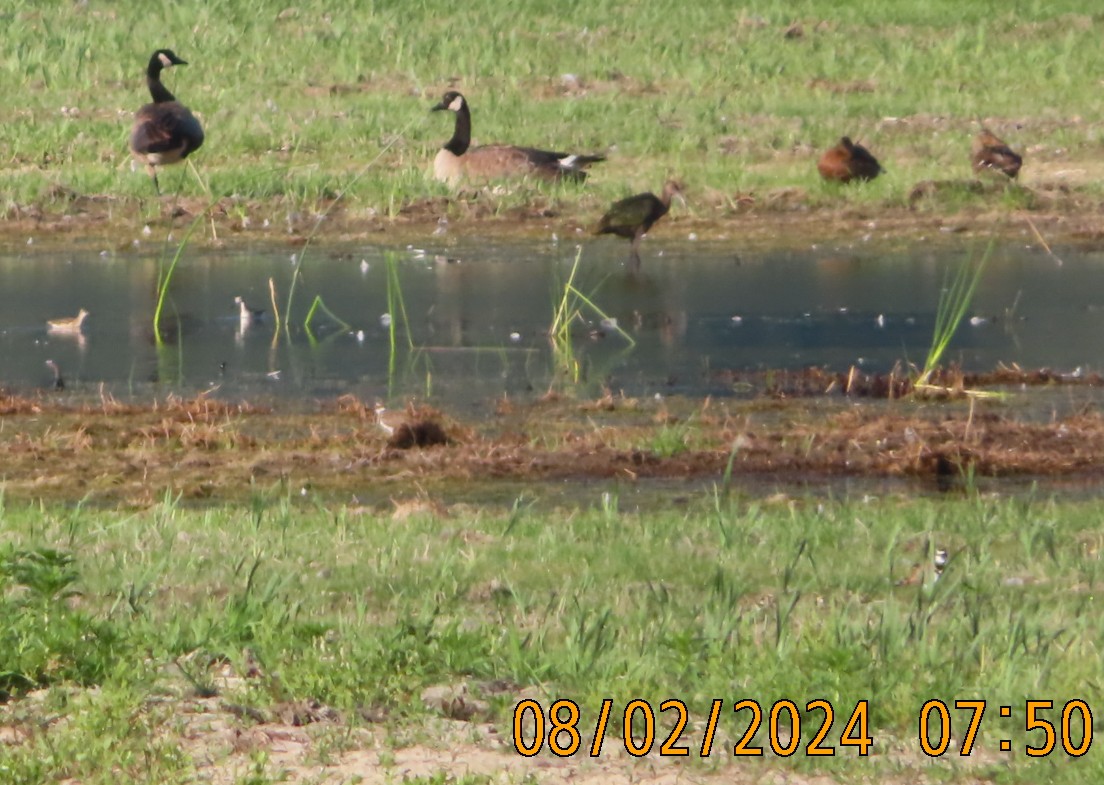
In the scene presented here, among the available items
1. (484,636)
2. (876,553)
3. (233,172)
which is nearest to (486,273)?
(233,172)

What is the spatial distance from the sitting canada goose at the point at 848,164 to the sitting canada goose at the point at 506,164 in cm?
207

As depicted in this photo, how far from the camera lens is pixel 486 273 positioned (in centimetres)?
1505

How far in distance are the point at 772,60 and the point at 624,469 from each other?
14977 mm

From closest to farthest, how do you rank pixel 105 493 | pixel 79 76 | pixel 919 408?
pixel 105 493 < pixel 919 408 < pixel 79 76

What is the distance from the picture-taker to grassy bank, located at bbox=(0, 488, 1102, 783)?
4797 millimetres

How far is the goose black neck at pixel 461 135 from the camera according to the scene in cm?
1784

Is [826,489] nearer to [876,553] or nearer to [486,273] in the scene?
[876,553]

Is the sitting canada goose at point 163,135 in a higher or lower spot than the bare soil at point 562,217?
higher

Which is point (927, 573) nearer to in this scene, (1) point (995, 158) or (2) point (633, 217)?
(2) point (633, 217)

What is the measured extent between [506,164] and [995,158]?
4.36 metres

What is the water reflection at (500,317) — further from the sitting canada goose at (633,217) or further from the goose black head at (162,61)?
the goose black head at (162,61)

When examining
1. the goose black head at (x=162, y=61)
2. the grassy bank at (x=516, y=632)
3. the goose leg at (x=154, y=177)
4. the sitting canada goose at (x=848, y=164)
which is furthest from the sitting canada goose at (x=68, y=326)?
the sitting canada goose at (x=848, y=164)

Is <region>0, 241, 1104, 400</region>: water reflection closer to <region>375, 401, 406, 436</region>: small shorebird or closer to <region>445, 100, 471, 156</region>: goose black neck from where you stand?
<region>375, 401, 406, 436</region>: small shorebird

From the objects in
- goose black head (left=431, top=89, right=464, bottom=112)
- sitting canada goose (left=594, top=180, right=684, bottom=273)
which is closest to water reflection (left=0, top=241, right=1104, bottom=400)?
sitting canada goose (left=594, top=180, right=684, bottom=273)
